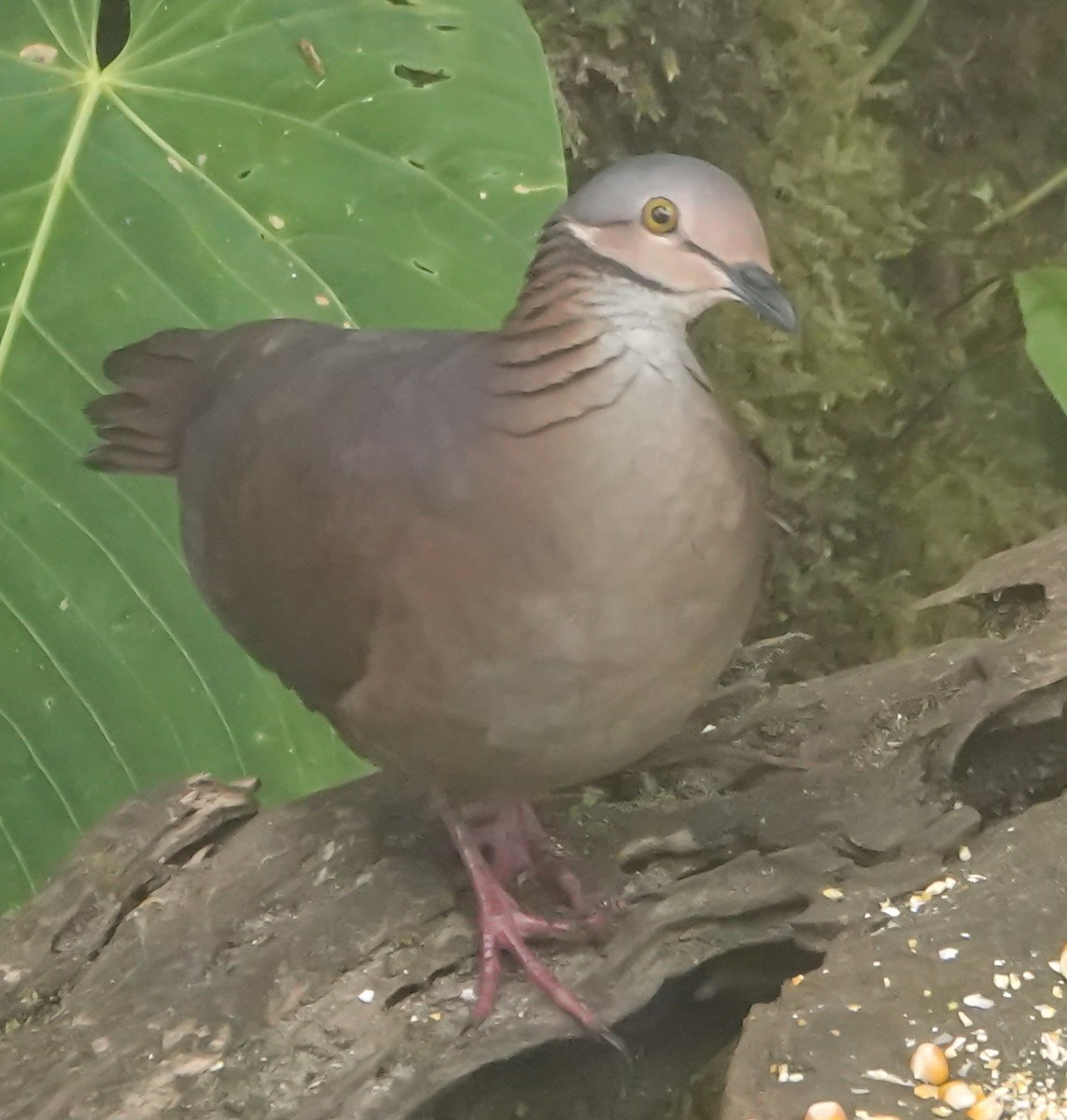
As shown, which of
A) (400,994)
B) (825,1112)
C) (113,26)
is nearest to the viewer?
(825,1112)

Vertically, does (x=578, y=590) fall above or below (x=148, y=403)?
below

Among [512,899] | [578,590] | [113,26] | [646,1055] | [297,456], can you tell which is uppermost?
[113,26]

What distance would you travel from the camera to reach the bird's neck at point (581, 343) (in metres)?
0.84

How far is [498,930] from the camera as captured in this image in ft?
3.55

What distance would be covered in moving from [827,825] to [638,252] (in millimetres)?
582

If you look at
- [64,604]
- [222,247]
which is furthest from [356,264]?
[64,604]

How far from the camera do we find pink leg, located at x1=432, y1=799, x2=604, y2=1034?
1.05 meters

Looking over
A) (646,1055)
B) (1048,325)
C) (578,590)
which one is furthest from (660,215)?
(1048,325)

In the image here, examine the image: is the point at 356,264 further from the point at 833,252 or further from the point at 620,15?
the point at 833,252

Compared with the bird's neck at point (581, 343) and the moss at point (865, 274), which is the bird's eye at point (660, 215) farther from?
the moss at point (865, 274)

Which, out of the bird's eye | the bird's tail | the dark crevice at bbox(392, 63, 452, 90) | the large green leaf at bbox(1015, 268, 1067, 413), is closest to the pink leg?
the bird's tail

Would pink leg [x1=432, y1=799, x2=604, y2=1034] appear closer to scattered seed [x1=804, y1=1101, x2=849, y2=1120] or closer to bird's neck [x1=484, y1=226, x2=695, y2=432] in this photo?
scattered seed [x1=804, y1=1101, x2=849, y2=1120]

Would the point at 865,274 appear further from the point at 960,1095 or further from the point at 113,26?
the point at 960,1095

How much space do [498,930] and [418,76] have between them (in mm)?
765
